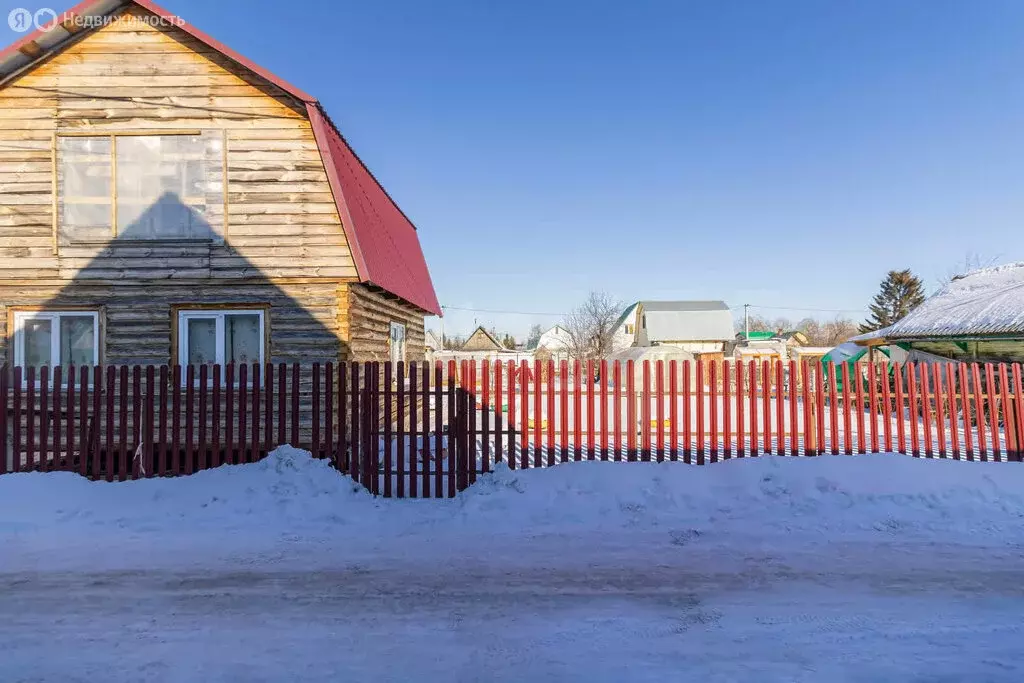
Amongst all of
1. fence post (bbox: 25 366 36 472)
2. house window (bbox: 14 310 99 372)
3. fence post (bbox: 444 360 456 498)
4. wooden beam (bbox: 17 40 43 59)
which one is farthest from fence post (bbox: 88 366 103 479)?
wooden beam (bbox: 17 40 43 59)

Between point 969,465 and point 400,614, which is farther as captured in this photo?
point 969,465

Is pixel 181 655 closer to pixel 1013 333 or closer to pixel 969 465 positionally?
pixel 969 465

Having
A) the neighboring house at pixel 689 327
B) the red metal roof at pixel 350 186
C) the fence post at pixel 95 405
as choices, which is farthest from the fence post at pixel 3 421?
the neighboring house at pixel 689 327

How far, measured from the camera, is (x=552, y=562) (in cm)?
534

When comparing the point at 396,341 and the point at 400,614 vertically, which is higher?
the point at 396,341

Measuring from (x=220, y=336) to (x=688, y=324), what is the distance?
184 feet

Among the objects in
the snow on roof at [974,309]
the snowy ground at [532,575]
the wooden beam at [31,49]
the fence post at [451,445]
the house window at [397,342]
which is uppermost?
the wooden beam at [31,49]

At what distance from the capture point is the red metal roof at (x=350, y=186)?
31.0 ft

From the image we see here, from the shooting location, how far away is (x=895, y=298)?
53438 mm

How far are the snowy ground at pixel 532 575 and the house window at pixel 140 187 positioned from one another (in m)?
4.71

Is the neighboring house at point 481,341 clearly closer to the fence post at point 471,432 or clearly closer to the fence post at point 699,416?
the fence post at point 699,416

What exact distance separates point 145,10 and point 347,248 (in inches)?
230

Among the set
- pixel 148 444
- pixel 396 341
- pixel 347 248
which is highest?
pixel 347 248

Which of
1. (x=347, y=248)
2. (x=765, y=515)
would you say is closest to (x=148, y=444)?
(x=347, y=248)
